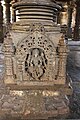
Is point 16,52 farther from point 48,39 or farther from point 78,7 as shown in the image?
point 78,7

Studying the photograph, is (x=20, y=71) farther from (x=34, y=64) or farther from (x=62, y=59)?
(x=62, y=59)

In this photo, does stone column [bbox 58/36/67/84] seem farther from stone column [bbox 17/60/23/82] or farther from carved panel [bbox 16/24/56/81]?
stone column [bbox 17/60/23/82]

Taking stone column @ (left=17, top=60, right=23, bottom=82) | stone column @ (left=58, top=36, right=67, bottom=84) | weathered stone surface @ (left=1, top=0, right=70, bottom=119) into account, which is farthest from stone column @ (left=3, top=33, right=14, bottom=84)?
stone column @ (left=58, top=36, right=67, bottom=84)

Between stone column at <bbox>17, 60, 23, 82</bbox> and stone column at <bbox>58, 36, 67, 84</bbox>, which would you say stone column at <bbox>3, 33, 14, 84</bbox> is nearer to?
stone column at <bbox>17, 60, 23, 82</bbox>

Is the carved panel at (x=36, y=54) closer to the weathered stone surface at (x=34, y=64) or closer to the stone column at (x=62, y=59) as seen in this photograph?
the weathered stone surface at (x=34, y=64)

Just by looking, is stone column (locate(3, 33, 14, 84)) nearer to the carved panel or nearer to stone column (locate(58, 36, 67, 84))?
the carved panel

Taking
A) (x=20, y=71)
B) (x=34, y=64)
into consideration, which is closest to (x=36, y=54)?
(x=34, y=64)

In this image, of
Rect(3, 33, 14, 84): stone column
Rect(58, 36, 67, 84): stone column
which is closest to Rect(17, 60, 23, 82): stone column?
Rect(3, 33, 14, 84): stone column

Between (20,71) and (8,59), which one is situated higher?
(8,59)

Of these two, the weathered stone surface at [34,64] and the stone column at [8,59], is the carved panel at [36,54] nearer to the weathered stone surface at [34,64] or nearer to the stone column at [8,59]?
the weathered stone surface at [34,64]

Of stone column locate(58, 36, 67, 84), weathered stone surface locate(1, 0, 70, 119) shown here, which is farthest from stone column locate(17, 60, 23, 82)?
stone column locate(58, 36, 67, 84)

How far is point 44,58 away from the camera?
347 cm

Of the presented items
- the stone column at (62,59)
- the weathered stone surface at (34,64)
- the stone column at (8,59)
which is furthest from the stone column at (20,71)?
the stone column at (62,59)

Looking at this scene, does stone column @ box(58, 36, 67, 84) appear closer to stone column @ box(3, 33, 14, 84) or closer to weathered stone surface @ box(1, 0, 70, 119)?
weathered stone surface @ box(1, 0, 70, 119)
